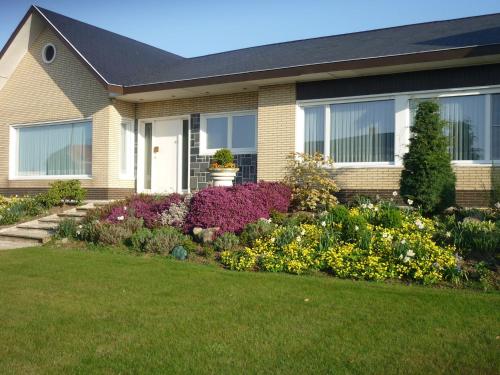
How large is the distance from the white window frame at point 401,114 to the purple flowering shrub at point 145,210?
3.43 m

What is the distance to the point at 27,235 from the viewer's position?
11203 millimetres

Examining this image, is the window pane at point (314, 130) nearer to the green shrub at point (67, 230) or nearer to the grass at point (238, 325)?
the green shrub at point (67, 230)

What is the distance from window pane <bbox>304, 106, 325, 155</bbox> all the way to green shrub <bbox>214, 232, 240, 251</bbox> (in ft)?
14.5

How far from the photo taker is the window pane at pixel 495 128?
1059 centimetres

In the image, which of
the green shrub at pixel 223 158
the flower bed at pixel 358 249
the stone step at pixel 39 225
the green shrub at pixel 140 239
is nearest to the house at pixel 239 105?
the green shrub at pixel 223 158

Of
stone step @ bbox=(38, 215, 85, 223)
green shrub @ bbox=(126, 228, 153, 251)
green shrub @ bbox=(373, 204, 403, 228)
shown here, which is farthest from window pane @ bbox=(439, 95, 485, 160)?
stone step @ bbox=(38, 215, 85, 223)

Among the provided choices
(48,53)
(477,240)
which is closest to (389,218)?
(477,240)

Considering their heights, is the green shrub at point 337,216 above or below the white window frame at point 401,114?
below

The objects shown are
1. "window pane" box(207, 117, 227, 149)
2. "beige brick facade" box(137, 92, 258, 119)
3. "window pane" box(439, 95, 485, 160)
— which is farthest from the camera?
"window pane" box(207, 117, 227, 149)

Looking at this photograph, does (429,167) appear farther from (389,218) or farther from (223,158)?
(223,158)

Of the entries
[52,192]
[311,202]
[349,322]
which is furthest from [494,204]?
[52,192]

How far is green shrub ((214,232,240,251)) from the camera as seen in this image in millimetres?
8617

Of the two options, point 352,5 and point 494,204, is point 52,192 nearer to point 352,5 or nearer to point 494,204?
point 352,5

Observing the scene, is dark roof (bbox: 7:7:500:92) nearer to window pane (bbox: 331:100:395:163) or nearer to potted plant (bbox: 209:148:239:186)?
window pane (bbox: 331:100:395:163)
